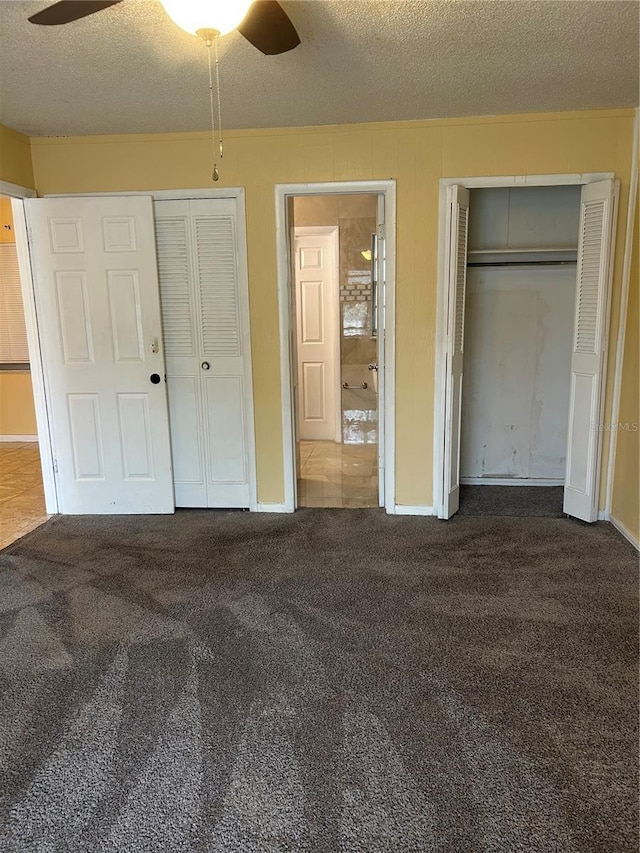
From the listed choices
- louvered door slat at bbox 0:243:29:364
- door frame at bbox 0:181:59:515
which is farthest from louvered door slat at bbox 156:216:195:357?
louvered door slat at bbox 0:243:29:364

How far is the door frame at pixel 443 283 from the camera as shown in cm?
354

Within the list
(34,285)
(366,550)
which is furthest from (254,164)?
(366,550)

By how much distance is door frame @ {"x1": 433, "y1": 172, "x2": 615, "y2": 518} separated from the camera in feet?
11.6

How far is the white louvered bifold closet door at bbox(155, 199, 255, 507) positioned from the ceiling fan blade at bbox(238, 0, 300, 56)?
5.54 feet

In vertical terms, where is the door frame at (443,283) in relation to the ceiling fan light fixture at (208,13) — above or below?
below

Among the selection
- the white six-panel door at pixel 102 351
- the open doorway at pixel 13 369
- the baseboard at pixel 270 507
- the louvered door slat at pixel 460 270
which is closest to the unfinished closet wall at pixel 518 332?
the louvered door slat at pixel 460 270

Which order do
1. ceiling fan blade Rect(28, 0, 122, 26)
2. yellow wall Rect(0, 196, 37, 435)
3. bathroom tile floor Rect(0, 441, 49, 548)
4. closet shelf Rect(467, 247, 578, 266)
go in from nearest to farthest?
ceiling fan blade Rect(28, 0, 122, 26)
bathroom tile floor Rect(0, 441, 49, 548)
closet shelf Rect(467, 247, 578, 266)
yellow wall Rect(0, 196, 37, 435)

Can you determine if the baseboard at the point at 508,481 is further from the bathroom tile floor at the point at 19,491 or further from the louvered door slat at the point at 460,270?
the bathroom tile floor at the point at 19,491

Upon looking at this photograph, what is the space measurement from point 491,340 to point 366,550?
2045 millimetres

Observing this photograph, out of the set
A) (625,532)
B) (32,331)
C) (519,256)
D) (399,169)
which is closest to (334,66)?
(399,169)

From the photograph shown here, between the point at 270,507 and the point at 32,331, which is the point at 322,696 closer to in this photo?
the point at 270,507

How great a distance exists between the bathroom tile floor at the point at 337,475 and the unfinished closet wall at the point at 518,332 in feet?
2.80

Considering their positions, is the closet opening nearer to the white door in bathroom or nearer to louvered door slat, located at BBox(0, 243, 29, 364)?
the white door in bathroom

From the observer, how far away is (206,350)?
3955 millimetres
